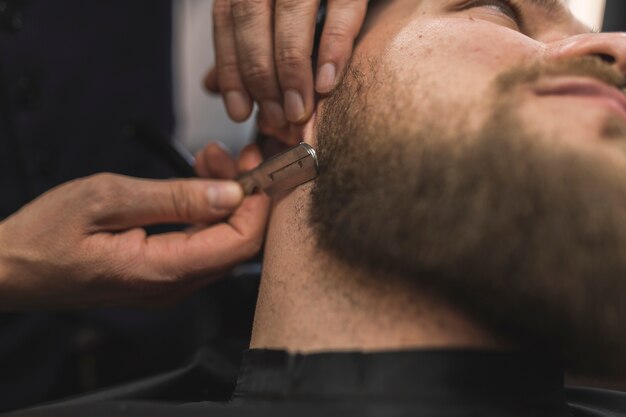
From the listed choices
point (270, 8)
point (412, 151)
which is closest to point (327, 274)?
point (412, 151)

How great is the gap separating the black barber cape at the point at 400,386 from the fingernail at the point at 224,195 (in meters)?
0.30

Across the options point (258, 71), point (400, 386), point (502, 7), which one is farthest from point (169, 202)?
point (502, 7)

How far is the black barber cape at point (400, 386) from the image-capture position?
2.22 ft

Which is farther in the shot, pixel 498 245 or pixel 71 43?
pixel 71 43

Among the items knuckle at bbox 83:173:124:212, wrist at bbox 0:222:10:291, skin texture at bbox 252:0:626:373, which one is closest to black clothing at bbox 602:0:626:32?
skin texture at bbox 252:0:626:373

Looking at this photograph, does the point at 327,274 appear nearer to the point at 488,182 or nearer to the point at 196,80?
Result: the point at 488,182

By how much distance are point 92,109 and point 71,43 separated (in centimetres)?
16

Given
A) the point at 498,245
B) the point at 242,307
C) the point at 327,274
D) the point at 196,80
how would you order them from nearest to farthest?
the point at 498,245 → the point at 327,274 → the point at 242,307 → the point at 196,80

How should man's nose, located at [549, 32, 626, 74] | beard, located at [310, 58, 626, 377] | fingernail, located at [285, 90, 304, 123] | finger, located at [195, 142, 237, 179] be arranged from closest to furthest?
1. beard, located at [310, 58, 626, 377]
2. man's nose, located at [549, 32, 626, 74]
3. fingernail, located at [285, 90, 304, 123]
4. finger, located at [195, 142, 237, 179]

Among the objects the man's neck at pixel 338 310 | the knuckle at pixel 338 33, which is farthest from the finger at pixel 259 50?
the man's neck at pixel 338 310

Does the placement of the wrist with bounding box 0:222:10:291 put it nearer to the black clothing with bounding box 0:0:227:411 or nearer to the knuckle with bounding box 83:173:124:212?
the knuckle with bounding box 83:173:124:212

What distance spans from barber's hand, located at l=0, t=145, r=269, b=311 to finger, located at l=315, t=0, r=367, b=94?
0.23 m

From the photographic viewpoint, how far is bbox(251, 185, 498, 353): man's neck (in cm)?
69

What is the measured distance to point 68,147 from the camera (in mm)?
1316
